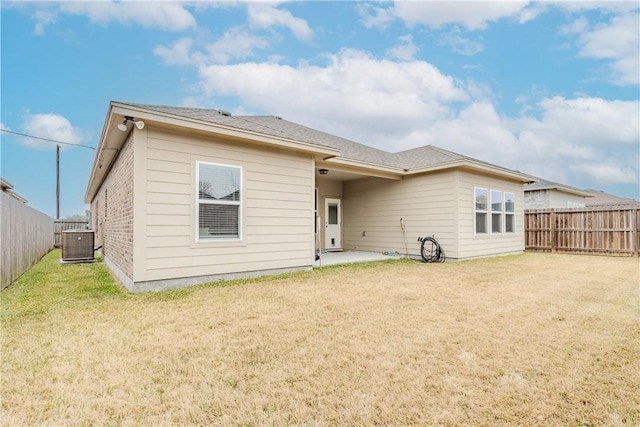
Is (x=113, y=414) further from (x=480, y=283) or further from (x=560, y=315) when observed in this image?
(x=480, y=283)

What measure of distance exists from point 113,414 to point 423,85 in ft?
49.8

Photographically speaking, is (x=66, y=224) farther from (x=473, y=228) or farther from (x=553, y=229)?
(x=553, y=229)

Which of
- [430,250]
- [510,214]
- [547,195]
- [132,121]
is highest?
[132,121]

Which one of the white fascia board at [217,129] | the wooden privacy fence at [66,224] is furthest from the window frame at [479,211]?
the wooden privacy fence at [66,224]

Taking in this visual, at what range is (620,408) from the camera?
1945 millimetres

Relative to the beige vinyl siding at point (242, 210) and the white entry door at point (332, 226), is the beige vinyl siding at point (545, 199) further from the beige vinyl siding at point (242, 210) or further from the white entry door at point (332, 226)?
the beige vinyl siding at point (242, 210)

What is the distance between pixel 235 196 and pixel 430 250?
6.19 m

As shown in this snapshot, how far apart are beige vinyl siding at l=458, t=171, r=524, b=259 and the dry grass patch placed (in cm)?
400

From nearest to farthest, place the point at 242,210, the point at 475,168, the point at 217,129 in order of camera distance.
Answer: the point at 217,129 → the point at 242,210 → the point at 475,168

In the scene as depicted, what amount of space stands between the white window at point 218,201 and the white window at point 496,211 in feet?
27.1

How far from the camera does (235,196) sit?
5.99 meters

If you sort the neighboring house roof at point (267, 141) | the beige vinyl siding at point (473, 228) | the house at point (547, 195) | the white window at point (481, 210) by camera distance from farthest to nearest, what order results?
the house at point (547, 195) → the white window at point (481, 210) → the beige vinyl siding at point (473, 228) → the neighboring house roof at point (267, 141)

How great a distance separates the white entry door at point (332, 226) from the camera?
11430mm

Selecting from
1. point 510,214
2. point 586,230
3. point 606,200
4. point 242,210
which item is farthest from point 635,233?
point 606,200
